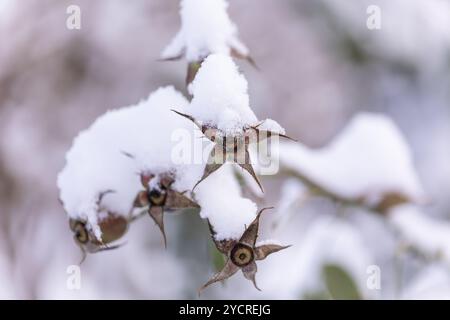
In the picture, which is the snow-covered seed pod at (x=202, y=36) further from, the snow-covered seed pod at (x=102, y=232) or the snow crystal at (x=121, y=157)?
the snow-covered seed pod at (x=102, y=232)

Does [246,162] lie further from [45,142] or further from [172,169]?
[45,142]

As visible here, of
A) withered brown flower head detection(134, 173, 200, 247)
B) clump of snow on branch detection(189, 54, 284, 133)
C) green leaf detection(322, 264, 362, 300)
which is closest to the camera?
clump of snow on branch detection(189, 54, 284, 133)

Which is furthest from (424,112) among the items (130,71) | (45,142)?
(45,142)

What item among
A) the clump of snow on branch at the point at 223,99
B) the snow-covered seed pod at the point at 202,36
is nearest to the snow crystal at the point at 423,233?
the snow-covered seed pod at the point at 202,36

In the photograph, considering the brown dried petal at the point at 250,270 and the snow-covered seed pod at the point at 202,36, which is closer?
the brown dried petal at the point at 250,270

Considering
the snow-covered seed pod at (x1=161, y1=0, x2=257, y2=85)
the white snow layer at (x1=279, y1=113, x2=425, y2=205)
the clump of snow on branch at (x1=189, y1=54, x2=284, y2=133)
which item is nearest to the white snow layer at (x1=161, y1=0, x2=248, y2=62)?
the snow-covered seed pod at (x1=161, y1=0, x2=257, y2=85)

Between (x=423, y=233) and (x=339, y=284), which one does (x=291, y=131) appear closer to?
(x=423, y=233)

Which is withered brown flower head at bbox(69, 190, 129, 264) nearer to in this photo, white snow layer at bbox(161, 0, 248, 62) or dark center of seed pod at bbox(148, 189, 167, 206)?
dark center of seed pod at bbox(148, 189, 167, 206)
